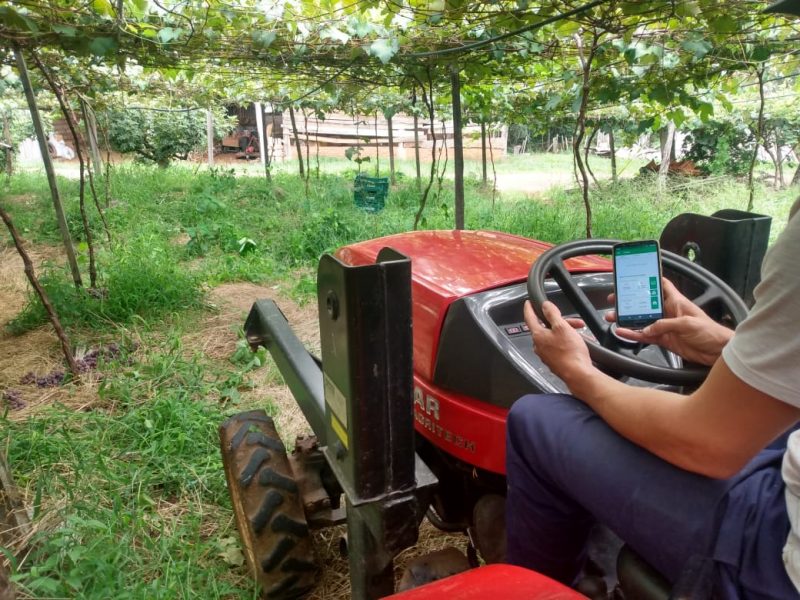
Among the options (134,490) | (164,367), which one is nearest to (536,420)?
(134,490)

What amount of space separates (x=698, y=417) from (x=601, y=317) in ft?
1.82

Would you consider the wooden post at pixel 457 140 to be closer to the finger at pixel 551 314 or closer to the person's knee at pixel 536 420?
the finger at pixel 551 314

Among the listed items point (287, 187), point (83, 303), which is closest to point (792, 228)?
point (83, 303)

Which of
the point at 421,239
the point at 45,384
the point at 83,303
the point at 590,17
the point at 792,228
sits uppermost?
the point at 590,17

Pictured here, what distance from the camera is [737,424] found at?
2.74 ft

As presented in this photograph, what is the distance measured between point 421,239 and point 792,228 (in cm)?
147

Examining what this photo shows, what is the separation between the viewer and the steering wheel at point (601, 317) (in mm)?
1180

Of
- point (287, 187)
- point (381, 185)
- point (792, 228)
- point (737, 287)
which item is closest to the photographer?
point (792, 228)

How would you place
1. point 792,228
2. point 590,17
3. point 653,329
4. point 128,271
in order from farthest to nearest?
point 128,271
point 590,17
point 653,329
point 792,228

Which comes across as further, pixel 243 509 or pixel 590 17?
pixel 590 17

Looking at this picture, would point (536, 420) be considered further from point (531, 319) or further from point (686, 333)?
point (686, 333)

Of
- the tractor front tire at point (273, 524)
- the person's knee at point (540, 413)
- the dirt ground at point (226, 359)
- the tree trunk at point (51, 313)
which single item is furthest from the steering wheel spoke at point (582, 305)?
the tree trunk at point (51, 313)

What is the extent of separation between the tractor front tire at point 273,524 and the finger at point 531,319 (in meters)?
Result: 0.89

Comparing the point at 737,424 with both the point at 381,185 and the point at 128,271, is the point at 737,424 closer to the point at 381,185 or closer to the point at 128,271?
the point at 128,271
